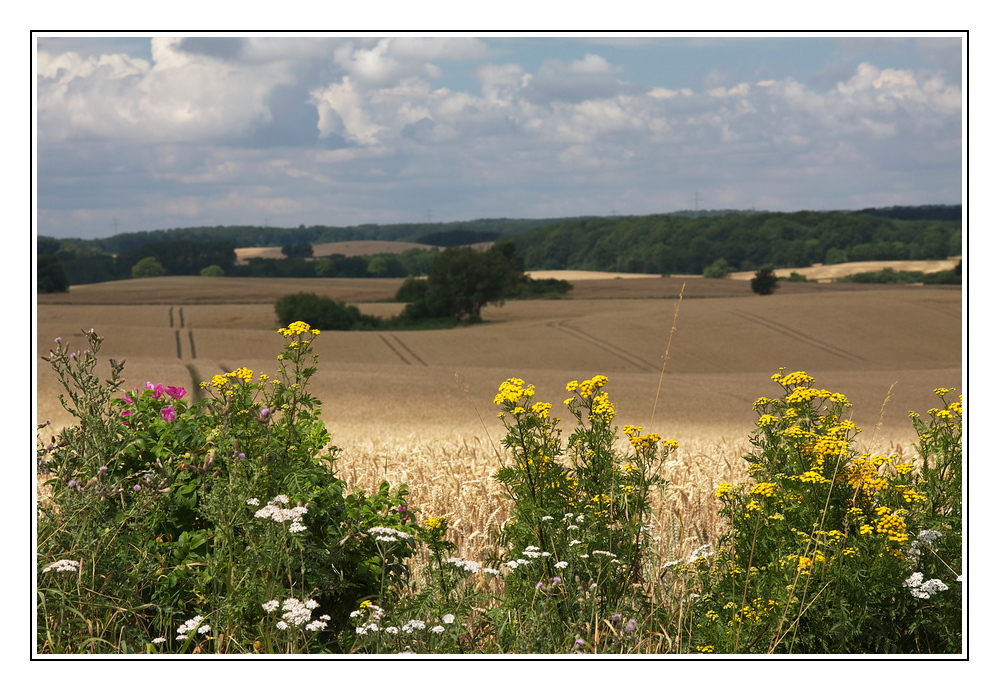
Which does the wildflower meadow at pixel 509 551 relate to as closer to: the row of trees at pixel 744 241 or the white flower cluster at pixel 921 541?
the white flower cluster at pixel 921 541

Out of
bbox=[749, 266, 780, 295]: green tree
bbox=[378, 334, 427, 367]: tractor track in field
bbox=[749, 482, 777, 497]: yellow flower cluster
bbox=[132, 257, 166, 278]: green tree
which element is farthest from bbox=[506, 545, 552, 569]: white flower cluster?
bbox=[749, 266, 780, 295]: green tree

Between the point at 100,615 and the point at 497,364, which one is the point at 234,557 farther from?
the point at 497,364

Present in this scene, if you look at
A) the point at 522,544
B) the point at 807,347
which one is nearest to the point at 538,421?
the point at 522,544

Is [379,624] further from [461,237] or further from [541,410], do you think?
[461,237]

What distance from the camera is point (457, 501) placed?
6.15m

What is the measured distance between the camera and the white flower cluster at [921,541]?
12.0 feet

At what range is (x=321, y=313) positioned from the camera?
82.1 feet

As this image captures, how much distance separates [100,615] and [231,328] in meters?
21.3

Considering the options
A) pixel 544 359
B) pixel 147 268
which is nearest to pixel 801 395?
pixel 147 268

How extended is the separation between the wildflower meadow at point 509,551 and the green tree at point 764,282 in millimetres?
26992

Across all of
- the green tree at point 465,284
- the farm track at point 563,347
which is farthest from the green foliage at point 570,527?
the green tree at point 465,284

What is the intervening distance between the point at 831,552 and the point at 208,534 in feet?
8.89

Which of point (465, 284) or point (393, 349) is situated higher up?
point (465, 284)

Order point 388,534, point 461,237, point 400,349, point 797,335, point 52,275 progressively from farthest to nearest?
1. point 797,335
2. point 400,349
3. point 461,237
4. point 52,275
5. point 388,534
